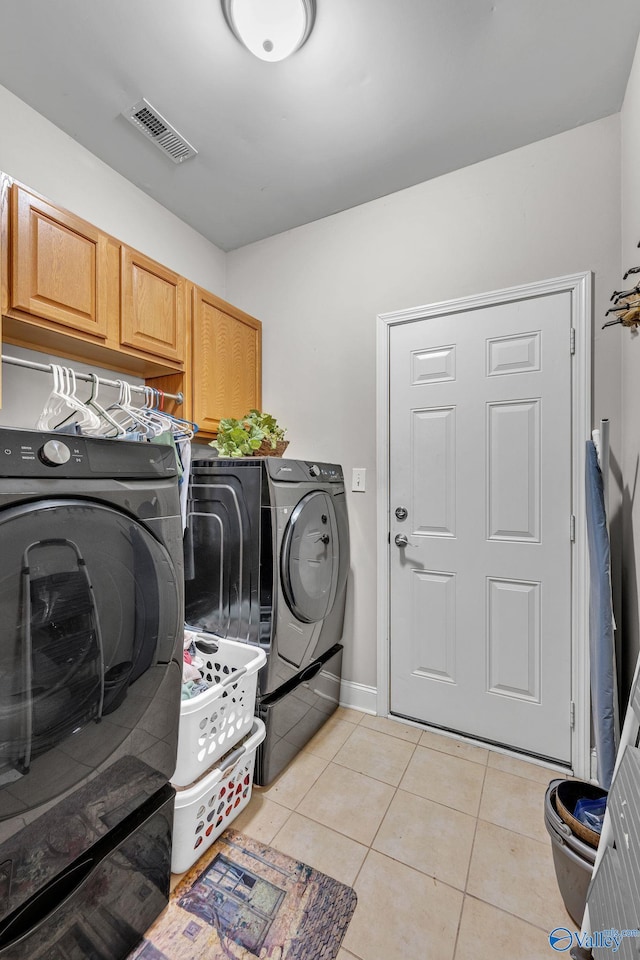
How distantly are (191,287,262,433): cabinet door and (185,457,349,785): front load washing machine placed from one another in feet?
1.63

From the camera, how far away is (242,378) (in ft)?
8.11

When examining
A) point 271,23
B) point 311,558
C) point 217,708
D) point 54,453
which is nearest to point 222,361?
point 311,558

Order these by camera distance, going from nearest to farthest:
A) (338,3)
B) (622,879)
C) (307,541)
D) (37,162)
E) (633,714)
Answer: (622,879) → (633,714) → (338,3) → (37,162) → (307,541)

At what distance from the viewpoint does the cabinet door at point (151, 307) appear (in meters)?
1.81

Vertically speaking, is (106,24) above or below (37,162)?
above

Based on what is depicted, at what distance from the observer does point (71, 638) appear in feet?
2.85

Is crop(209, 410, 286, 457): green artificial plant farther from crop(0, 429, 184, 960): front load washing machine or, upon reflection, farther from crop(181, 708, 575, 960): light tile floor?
crop(181, 708, 575, 960): light tile floor

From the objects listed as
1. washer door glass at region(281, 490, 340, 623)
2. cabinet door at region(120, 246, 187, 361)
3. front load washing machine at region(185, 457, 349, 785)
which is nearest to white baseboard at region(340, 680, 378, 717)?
front load washing machine at region(185, 457, 349, 785)

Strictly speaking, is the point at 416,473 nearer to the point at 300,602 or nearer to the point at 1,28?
the point at 300,602

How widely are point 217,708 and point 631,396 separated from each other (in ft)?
6.19

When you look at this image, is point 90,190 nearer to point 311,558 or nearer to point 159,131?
point 159,131

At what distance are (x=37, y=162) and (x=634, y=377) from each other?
2.54m

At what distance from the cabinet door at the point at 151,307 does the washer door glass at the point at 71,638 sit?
47.2 inches

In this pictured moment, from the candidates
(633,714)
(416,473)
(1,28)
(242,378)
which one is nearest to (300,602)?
(416,473)
